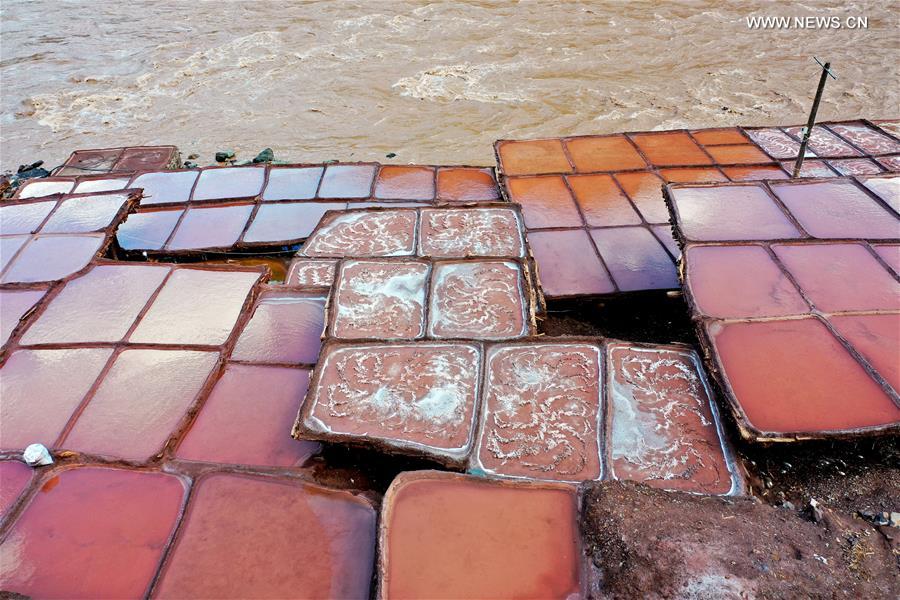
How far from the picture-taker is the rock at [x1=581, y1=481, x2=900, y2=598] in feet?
3.53

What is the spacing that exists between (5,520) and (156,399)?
46cm

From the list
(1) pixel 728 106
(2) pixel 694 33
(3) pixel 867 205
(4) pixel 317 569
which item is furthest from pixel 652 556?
(2) pixel 694 33

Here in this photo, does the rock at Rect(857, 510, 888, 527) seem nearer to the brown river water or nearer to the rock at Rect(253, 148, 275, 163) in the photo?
the brown river water

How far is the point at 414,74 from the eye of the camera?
22.3 ft

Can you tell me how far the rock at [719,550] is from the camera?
3.53 ft

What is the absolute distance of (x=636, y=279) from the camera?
245 centimetres

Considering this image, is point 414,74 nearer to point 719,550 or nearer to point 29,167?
point 29,167

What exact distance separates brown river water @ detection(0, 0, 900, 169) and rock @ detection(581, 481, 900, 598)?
4.23 metres
